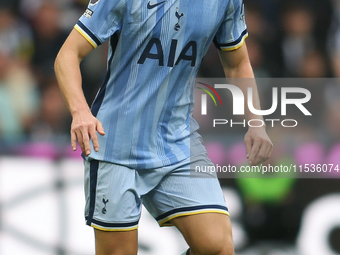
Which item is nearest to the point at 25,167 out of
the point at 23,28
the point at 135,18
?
the point at 23,28

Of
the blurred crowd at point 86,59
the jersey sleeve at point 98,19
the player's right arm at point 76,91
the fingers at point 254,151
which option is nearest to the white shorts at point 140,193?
the fingers at point 254,151

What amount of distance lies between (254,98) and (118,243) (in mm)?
968

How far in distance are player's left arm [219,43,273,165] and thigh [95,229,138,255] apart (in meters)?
0.66

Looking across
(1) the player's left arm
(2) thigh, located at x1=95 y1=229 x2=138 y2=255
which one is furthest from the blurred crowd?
(2) thigh, located at x1=95 y1=229 x2=138 y2=255

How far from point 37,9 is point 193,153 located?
84.4 inches

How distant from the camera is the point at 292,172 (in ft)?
12.3

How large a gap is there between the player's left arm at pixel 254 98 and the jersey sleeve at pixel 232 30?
0.04 metres

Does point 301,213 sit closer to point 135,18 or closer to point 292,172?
point 292,172

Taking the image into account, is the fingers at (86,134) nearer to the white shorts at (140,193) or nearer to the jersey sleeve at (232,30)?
the white shorts at (140,193)

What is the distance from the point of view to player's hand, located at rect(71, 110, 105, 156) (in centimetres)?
192

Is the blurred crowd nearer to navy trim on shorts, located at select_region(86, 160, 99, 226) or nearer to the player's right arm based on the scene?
navy trim on shorts, located at select_region(86, 160, 99, 226)

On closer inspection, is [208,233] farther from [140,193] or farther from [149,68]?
[149,68]

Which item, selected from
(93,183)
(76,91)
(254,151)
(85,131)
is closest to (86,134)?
(85,131)

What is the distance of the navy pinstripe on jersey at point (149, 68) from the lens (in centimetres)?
221
